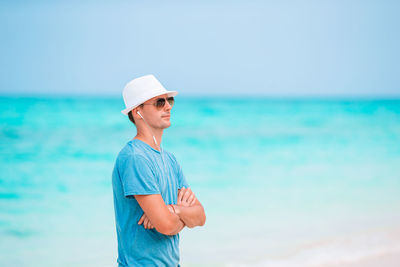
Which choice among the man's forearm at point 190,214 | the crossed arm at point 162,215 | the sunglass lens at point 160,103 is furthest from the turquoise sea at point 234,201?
the sunglass lens at point 160,103

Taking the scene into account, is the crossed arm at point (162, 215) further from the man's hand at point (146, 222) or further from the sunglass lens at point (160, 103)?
the sunglass lens at point (160, 103)

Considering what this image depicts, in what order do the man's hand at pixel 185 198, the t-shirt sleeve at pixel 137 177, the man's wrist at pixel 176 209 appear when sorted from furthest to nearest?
the man's hand at pixel 185 198
the man's wrist at pixel 176 209
the t-shirt sleeve at pixel 137 177

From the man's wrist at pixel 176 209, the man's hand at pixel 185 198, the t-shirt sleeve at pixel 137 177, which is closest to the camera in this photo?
the t-shirt sleeve at pixel 137 177

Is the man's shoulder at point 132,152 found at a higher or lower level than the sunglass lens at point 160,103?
lower

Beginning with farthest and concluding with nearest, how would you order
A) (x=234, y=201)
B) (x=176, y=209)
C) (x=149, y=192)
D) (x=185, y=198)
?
(x=234, y=201) < (x=185, y=198) < (x=176, y=209) < (x=149, y=192)

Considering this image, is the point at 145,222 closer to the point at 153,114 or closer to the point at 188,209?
the point at 188,209

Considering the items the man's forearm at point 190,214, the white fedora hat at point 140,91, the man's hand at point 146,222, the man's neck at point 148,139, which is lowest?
the man's hand at point 146,222

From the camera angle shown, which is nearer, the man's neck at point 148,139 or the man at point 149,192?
the man at point 149,192

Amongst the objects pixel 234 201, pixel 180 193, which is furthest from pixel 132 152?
pixel 234 201

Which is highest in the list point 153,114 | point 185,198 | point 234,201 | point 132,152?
point 234,201

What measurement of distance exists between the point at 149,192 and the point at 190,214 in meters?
0.29

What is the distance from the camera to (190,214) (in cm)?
202

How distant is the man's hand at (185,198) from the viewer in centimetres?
205

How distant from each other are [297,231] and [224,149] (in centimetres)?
814
